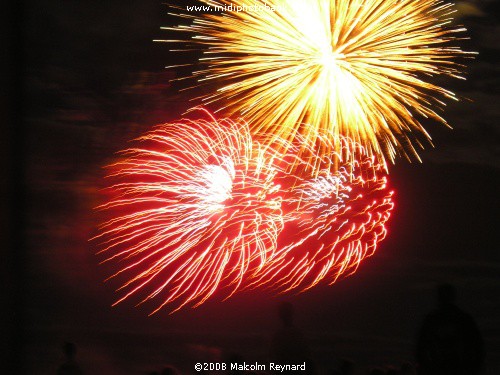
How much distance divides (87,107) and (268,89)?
5.87 feet

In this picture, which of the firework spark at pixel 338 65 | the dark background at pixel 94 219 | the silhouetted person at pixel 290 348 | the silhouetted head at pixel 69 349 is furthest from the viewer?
the dark background at pixel 94 219

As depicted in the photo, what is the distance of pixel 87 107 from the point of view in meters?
7.46

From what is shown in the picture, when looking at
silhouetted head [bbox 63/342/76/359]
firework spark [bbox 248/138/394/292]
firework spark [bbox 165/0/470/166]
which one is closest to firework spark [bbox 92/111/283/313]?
firework spark [bbox 248/138/394/292]

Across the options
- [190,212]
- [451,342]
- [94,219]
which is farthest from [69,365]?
[451,342]

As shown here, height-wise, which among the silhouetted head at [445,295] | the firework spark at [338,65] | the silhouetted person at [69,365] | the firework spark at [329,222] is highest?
the firework spark at [338,65]

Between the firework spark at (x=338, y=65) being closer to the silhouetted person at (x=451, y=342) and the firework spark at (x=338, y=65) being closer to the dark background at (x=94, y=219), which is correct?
the dark background at (x=94, y=219)

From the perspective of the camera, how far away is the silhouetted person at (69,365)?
259 inches

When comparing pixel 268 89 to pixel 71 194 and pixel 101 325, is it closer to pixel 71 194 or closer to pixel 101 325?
pixel 71 194

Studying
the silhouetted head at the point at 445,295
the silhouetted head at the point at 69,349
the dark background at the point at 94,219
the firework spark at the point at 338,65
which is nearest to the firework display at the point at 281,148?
the firework spark at the point at 338,65

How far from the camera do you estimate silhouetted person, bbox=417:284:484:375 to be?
5680 mm

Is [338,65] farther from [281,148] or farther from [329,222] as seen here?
[329,222]

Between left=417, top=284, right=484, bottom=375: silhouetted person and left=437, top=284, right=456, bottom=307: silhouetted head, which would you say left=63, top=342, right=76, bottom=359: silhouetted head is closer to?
left=417, top=284, right=484, bottom=375: silhouetted person

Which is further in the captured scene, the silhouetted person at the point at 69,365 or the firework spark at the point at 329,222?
the firework spark at the point at 329,222

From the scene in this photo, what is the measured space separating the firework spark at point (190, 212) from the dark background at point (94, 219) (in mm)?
185
